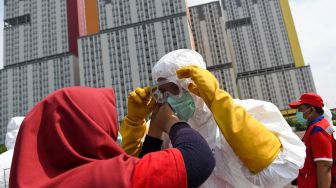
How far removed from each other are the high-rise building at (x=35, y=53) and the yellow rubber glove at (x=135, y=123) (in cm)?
7249

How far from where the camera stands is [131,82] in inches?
2648

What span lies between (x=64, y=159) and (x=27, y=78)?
264 feet

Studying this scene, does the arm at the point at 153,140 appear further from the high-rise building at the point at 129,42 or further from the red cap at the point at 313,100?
the high-rise building at the point at 129,42

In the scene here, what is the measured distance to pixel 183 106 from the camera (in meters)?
1.66

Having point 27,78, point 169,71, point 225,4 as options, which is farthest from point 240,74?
point 169,71

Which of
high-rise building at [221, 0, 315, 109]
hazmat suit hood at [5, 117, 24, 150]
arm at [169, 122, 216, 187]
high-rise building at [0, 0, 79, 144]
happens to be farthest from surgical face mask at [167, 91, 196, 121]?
high-rise building at [221, 0, 315, 109]

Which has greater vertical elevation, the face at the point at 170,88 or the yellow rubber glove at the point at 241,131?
the face at the point at 170,88

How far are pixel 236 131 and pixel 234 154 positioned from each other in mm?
181

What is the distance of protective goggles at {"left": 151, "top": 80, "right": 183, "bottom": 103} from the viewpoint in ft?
5.51

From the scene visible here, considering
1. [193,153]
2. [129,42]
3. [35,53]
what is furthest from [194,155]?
[35,53]

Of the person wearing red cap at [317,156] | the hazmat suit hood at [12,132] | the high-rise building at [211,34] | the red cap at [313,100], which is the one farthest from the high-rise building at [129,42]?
the person wearing red cap at [317,156]

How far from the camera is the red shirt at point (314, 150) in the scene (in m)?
2.85

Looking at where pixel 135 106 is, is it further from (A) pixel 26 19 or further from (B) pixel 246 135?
(A) pixel 26 19

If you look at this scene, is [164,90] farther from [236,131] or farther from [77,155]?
[77,155]
